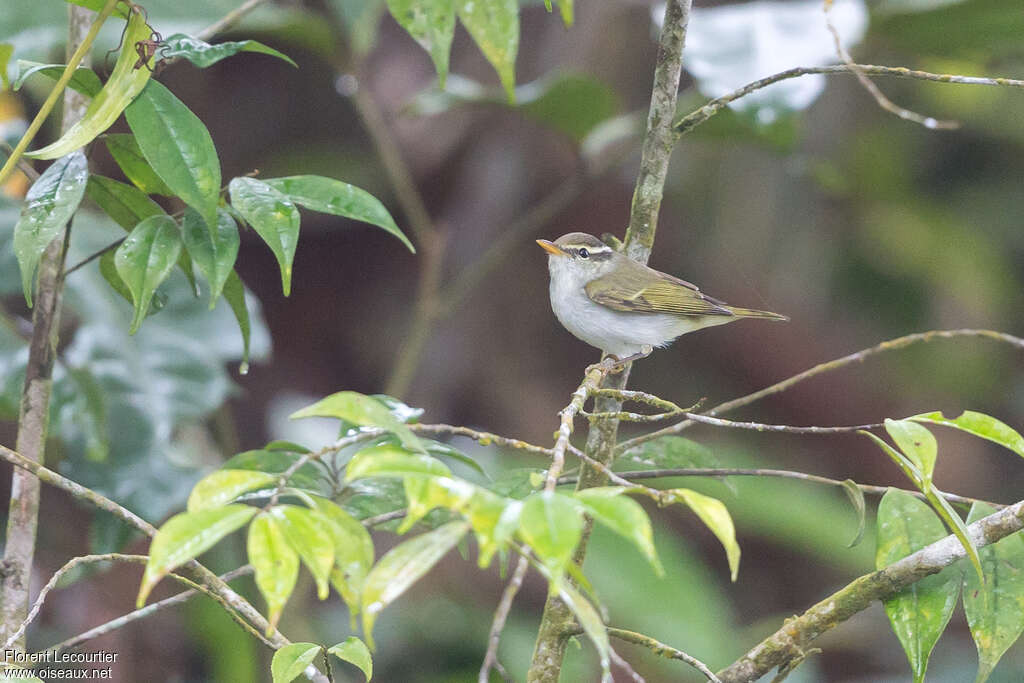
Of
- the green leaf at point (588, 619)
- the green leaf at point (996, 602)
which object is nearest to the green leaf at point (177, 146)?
the green leaf at point (588, 619)

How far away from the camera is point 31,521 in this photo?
1354 mm

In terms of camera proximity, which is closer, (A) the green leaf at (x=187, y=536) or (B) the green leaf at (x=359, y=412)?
(A) the green leaf at (x=187, y=536)

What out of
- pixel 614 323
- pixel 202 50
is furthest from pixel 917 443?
pixel 614 323

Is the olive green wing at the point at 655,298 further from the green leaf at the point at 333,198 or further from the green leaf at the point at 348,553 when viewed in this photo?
the green leaf at the point at 348,553

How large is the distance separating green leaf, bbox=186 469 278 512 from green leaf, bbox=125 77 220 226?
0.40 metres

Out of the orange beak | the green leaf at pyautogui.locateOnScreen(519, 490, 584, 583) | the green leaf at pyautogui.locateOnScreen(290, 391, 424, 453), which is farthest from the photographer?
the orange beak

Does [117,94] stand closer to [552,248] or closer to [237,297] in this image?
[237,297]

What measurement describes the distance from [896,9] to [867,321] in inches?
118

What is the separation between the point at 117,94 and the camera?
119 cm

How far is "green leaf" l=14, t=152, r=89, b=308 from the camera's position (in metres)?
1.17

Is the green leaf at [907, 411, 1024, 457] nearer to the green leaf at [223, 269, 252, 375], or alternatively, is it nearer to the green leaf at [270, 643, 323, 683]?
the green leaf at [270, 643, 323, 683]

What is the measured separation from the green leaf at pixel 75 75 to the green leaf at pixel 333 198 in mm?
258

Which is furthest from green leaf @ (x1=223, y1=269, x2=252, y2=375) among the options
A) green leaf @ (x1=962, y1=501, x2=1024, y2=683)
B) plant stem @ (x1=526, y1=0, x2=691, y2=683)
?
green leaf @ (x1=962, y1=501, x2=1024, y2=683)

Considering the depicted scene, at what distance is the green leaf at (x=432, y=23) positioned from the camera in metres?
1.29
